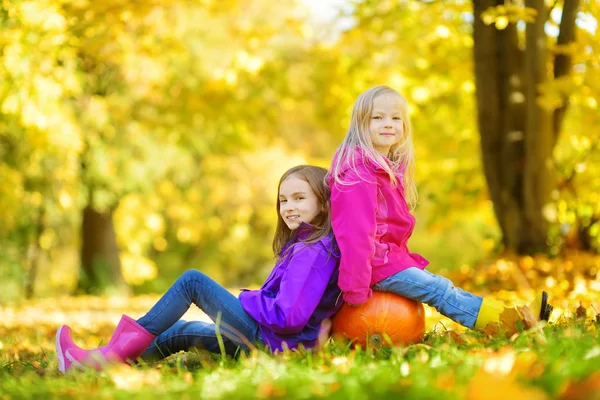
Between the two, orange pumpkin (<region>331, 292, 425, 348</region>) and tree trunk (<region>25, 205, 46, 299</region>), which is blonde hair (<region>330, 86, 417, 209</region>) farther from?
tree trunk (<region>25, 205, 46, 299</region>)

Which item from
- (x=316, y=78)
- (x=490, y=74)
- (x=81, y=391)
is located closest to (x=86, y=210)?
(x=316, y=78)

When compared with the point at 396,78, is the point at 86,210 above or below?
below

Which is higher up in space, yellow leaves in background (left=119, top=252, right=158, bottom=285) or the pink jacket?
the pink jacket

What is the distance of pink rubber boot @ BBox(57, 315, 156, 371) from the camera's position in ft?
11.0

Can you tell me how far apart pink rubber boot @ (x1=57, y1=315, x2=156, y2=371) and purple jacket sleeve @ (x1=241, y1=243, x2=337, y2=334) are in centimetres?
54

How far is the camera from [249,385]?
2273 mm

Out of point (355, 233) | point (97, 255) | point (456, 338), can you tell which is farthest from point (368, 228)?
point (97, 255)

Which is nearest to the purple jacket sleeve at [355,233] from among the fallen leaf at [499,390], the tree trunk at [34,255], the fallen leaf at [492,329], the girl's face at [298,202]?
the girl's face at [298,202]

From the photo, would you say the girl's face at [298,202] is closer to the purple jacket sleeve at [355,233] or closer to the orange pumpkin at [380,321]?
the purple jacket sleeve at [355,233]

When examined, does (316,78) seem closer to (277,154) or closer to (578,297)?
(578,297)

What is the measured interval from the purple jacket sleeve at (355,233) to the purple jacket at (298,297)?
0.13 metres

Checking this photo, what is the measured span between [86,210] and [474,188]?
723 centimetres

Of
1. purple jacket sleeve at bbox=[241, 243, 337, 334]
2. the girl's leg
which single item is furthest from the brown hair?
the girl's leg

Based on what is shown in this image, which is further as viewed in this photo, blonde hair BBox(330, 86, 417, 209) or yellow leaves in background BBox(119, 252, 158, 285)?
yellow leaves in background BBox(119, 252, 158, 285)
